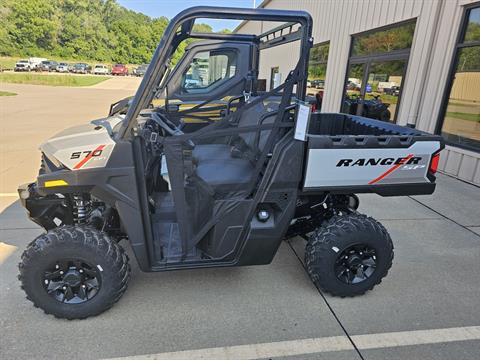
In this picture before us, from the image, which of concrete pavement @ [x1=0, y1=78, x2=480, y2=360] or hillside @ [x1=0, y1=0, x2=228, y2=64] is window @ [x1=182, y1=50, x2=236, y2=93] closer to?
concrete pavement @ [x1=0, y1=78, x2=480, y2=360]

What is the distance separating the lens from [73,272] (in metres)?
2.23

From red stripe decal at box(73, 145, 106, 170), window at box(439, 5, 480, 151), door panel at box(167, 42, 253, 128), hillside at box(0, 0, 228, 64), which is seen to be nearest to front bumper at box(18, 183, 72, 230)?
red stripe decal at box(73, 145, 106, 170)

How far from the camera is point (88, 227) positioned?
2275 millimetres

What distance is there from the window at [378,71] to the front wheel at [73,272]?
6.78 metres

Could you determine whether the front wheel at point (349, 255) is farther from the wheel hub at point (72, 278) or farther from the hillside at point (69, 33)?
the hillside at point (69, 33)

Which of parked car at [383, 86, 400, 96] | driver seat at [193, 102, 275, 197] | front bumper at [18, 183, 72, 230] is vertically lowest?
front bumper at [18, 183, 72, 230]

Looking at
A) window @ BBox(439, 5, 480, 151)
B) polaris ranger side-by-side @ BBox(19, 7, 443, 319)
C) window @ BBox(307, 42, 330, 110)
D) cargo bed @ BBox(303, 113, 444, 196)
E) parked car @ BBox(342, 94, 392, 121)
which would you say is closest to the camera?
polaris ranger side-by-side @ BBox(19, 7, 443, 319)

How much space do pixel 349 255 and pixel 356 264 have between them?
87 mm

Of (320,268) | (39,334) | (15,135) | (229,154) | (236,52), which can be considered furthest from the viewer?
(15,135)

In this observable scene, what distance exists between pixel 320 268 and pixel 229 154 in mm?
1211

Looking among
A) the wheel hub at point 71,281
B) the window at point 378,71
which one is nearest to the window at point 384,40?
the window at point 378,71

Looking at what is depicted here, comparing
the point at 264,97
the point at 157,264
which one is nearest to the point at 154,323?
the point at 157,264

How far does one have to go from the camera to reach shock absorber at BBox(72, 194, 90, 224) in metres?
2.37

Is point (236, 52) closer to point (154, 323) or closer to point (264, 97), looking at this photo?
point (264, 97)
